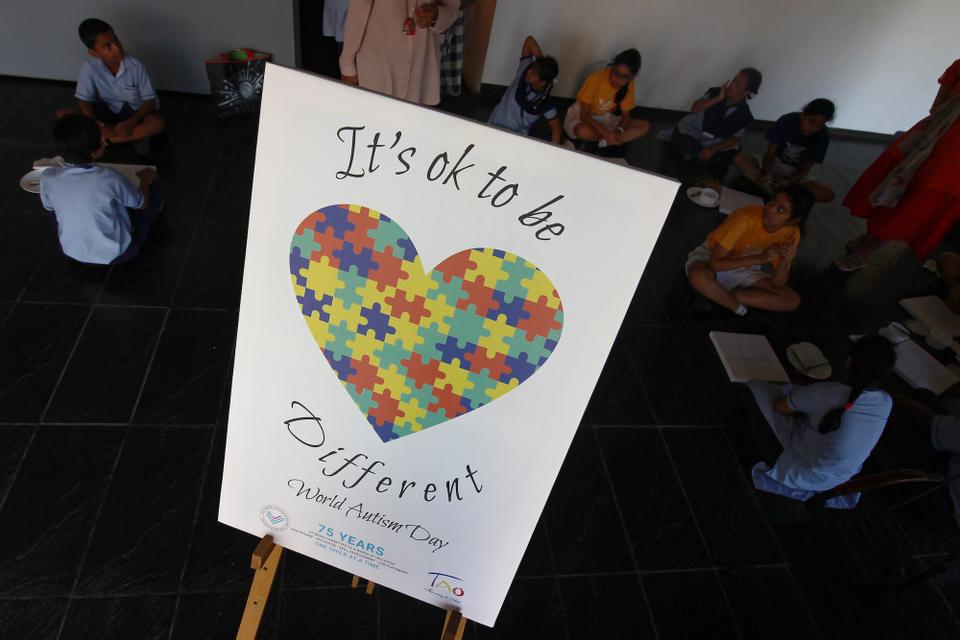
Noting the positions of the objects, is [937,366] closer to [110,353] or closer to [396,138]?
[396,138]

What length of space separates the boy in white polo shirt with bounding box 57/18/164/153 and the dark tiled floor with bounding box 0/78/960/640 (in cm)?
40

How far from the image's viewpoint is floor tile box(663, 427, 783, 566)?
87.5 inches

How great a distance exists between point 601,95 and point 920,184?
72.8 inches

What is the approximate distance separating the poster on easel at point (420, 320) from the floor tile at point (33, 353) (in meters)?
1.49

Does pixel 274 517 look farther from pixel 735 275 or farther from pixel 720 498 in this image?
pixel 735 275

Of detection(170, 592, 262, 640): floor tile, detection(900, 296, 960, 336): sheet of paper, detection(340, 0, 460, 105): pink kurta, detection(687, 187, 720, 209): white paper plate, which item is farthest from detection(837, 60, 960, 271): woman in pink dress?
detection(170, 592, 262, 640): floor tile

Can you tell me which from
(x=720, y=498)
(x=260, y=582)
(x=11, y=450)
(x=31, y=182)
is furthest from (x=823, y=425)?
(x=31, y=182)

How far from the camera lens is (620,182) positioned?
77 cm

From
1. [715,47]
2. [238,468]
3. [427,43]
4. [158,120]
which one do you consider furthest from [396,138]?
[715,47]

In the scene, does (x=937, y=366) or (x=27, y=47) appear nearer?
(x=937, y=366)

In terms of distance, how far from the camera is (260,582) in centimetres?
127

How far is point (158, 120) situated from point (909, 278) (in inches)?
177

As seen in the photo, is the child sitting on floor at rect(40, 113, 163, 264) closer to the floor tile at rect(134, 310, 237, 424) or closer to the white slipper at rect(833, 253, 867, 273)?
the floor tile at rect(134, 310, 237, 424)

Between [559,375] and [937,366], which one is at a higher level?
[559,375]
